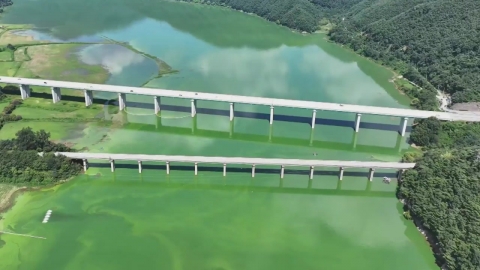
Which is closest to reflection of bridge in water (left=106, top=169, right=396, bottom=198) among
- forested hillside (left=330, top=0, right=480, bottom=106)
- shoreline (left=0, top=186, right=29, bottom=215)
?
shoreline (left=0, top=186, right=29, bottom=215)

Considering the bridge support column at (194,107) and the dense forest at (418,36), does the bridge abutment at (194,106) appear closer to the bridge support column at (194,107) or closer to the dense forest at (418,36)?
the bridge support column at (194,107)

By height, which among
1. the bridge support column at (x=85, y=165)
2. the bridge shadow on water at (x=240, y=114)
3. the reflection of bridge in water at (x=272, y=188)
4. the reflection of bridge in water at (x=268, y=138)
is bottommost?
the reflection of bridge in water at (x=272, y=188)

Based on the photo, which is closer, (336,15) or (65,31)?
(65,31)

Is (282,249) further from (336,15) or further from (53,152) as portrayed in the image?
(336,15)

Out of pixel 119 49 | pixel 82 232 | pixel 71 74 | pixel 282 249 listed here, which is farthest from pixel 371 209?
pixel 119 49

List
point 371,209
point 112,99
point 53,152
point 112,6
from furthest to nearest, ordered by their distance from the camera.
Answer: point 112,6
point 112,99
point 53,152
point 371,209

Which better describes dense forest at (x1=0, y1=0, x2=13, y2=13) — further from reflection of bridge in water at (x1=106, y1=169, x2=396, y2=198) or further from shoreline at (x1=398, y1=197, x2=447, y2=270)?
shoreline at (x1=398, y1=197, x2=447, y2=270)

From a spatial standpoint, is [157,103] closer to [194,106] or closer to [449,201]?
[194,106]

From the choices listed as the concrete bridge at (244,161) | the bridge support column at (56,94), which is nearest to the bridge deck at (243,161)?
the concrete bridge at (244,161)
